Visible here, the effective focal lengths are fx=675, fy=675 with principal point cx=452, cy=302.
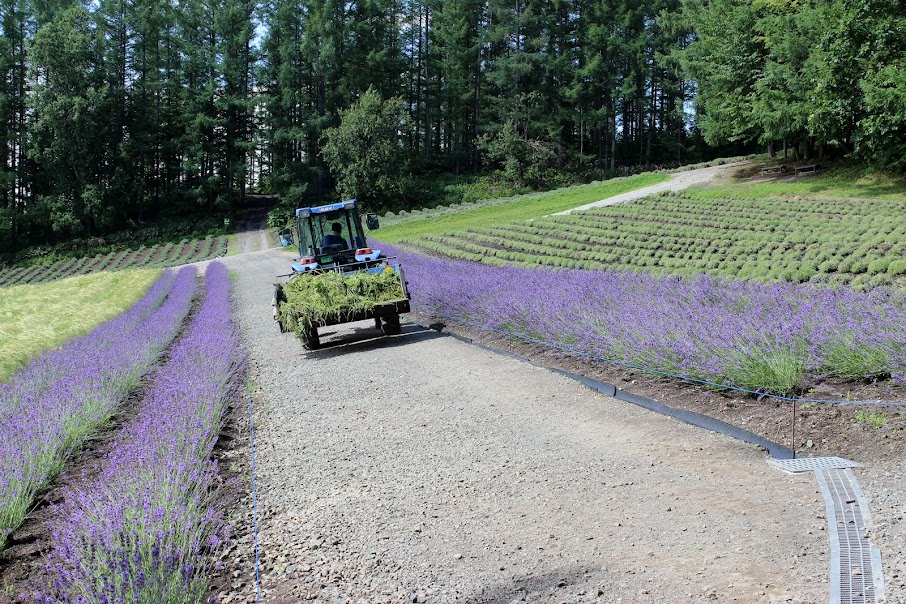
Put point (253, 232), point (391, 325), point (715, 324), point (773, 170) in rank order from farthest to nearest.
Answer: point (253, 232), point (773, 170), point (391, 325), point (715, 324)

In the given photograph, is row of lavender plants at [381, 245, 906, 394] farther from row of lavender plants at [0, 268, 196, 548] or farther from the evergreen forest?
the evergreen forest

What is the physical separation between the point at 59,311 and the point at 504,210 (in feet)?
84.5

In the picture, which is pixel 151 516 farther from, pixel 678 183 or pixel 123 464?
pixel 678 183

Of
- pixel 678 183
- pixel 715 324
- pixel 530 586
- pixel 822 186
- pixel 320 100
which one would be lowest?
pixel 530 586

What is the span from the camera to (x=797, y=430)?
17.2 feet

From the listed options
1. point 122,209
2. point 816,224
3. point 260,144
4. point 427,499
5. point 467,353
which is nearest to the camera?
point 427,499

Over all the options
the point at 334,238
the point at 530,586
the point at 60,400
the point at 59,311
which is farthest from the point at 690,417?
the point at 59,311

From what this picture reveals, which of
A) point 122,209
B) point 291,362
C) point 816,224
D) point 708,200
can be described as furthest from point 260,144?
point 291,362

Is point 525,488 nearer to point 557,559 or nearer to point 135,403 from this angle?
point 557,559

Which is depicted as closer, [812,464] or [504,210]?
[812,464]

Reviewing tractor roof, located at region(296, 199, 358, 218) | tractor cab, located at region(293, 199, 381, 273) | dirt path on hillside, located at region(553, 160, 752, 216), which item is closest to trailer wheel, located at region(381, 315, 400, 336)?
tractor cab, located at region(293, 199, 381, 273)

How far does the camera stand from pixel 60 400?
6.37m

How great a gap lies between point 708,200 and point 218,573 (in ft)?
87.1

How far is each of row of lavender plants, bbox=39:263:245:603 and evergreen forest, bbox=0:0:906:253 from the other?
1424 inches
